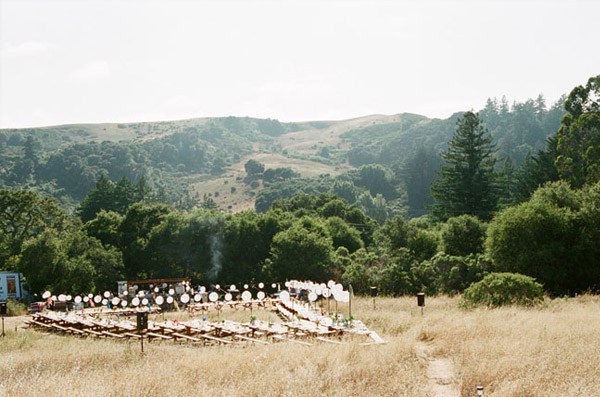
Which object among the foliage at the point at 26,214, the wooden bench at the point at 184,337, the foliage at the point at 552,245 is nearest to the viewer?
the wooden bench at the point at 184,337

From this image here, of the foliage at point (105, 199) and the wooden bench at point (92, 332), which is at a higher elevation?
the foliage at point (105, 199)

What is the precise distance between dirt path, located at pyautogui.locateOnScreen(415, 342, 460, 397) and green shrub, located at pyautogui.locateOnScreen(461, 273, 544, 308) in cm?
699

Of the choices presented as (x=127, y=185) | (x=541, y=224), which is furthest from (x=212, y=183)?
(x=541, y=224)

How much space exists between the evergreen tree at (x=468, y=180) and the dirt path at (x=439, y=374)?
3479cm

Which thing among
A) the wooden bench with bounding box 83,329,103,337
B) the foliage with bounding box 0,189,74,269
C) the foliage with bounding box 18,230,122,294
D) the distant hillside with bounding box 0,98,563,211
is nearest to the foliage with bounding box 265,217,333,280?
the foliage with bounding box 18,230,122,294

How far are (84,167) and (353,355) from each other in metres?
115

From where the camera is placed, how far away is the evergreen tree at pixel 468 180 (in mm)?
46500

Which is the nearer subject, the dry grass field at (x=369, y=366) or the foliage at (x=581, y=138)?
the dry grass field at (x=369, y=366)

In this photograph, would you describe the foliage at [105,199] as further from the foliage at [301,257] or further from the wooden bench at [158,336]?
the wooden bench at [158,336]

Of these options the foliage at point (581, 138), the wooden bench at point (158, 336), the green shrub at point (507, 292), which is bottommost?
the wooden bench at point (158, 336)

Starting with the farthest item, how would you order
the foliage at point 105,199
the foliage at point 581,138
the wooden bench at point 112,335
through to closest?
1. the foliage at point 105,199
2. the foliage at point 581,138
3. the wooden bench at point 112,335

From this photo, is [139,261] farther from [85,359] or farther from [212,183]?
[212,183]

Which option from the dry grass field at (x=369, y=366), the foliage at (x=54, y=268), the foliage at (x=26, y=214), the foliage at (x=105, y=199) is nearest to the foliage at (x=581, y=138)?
the dry grass field at (x=369, y=366)

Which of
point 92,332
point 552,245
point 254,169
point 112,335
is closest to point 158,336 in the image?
point 112,335
